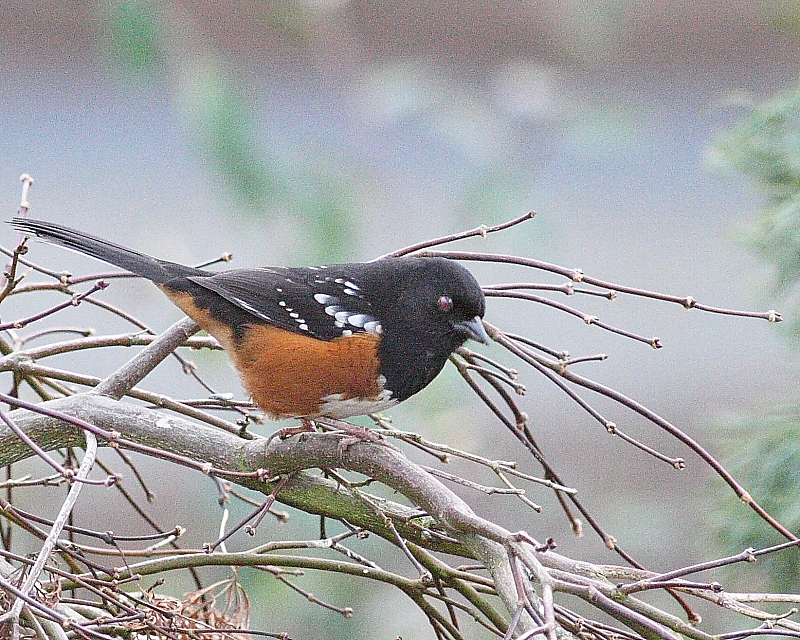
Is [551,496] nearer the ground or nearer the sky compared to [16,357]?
nearer the sky

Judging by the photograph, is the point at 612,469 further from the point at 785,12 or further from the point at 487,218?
the point at 785,12

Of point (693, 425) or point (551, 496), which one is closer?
point (551, 496)

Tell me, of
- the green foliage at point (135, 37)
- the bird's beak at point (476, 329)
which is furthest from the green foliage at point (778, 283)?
the green foliage at point (135, 37)

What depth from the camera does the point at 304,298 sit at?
1601mm

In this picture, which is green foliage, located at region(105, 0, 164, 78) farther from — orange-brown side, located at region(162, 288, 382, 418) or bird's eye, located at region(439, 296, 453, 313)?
bird's eye, located at region(439, 296, 453, 313)

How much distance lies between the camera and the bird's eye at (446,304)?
Answer: 1506 millimetres

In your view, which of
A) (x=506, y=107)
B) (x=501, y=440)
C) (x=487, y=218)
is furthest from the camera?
(x=501, y=440)

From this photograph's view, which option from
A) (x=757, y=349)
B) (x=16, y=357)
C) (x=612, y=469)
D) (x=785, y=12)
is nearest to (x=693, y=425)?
(x=612, y=469)

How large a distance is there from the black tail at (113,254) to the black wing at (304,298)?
0.05m

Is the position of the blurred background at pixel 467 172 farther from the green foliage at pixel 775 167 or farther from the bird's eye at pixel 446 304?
the bird's eye at pixel 446 304

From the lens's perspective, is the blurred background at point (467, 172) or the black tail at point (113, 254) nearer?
the black tail at point (113, 254)

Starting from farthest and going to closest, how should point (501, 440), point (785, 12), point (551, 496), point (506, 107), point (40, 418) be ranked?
point (501, 440) < point (551, 496) < point (506, 107) < point (785, 12) < point (40, 418)

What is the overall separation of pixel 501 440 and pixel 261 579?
5.54ft

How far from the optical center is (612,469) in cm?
399
